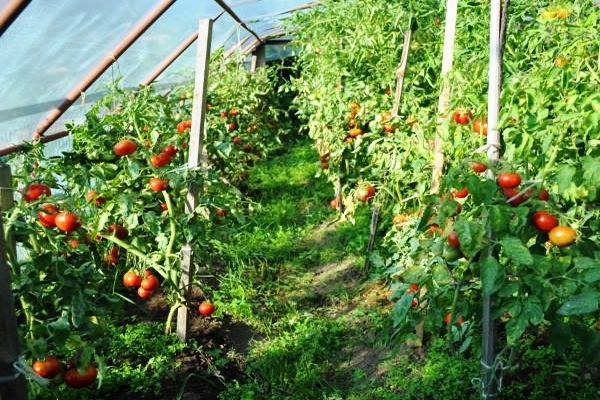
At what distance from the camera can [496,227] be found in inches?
52.6

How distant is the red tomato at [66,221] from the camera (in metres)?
1.85

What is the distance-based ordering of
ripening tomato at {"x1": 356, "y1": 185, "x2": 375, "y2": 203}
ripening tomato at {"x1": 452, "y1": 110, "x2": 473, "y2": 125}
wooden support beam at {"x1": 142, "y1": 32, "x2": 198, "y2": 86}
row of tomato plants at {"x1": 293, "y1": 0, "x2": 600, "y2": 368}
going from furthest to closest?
wooden support beam at {"x1": 142, "y1": 32, "x2": 198, "y2": 86}, ripening tomato at {"x1": 356, "y1": 185, "x2": 375, "y2": 203}, ripening tomato at {"x1": 452, "y1": 110, "x2": 473, "y2": 125}, row of tomato plants at {"x1": 293, "y1": 0, "x2": 600, "y2": 368}

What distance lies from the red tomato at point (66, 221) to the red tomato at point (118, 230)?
668mm

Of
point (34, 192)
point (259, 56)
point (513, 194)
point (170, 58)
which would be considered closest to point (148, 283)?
point (34, 192)

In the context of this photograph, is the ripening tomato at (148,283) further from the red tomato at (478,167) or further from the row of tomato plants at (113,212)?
the red tomato at (478,167)

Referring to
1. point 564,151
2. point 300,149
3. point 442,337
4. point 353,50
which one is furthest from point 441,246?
point 300,149

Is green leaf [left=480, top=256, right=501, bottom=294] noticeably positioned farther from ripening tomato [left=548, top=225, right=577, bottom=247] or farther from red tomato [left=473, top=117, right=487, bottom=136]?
red tomato [left=473, top=117, right=487, bottom=136]

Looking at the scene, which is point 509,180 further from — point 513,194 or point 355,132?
point 355,132

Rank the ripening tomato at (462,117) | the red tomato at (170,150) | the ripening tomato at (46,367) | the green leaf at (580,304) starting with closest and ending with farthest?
the green leaf at (580,304), the ripening tomato at (46,367), the ripening tomato at (462,117), the red tomato at (170,150)

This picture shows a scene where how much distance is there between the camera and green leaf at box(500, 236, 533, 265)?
1.30m

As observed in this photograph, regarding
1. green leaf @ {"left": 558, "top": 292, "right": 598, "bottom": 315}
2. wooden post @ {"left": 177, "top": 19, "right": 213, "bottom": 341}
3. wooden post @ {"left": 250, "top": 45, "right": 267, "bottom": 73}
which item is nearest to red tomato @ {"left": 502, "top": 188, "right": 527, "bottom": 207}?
green leaf @ {"left": 558, "top": 292, "right": 598, "bottom": 315}

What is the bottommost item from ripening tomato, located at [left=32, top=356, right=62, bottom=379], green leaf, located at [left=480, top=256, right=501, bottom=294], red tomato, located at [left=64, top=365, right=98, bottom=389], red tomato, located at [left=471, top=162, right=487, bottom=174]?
red tomato, located at [left=64, top=365, right=98, bottom=389]

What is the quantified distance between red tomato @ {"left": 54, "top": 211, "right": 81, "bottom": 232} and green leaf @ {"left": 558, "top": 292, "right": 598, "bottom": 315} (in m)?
1.36

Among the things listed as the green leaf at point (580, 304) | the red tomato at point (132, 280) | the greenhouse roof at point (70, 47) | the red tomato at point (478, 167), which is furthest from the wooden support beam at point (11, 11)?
the green leaf at point (580, 304)
